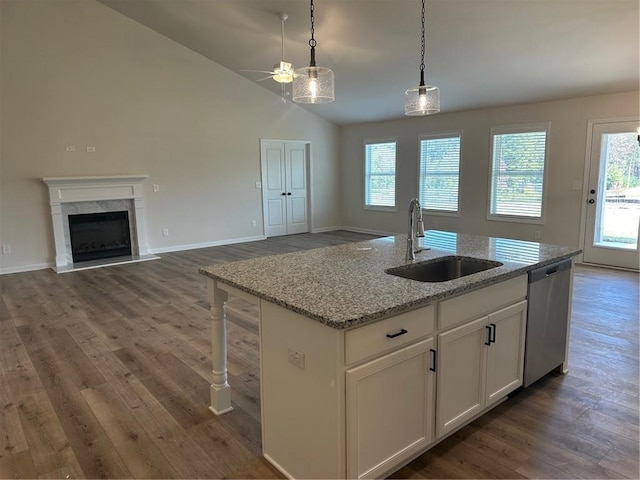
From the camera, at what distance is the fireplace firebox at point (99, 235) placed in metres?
6.88

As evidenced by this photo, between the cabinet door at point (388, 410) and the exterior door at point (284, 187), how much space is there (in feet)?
24.1

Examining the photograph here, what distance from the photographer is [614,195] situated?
604cm

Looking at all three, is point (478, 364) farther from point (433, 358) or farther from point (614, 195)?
point (614, 195)

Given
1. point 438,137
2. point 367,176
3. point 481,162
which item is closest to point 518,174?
point 481,162

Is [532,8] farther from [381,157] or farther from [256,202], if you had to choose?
[256,202]

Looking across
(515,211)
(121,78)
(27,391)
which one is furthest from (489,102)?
(27,391)

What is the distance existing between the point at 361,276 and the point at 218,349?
0.97 meters

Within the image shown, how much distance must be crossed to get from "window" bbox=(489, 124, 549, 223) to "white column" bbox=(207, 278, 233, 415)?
602cm

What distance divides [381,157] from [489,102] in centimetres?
273

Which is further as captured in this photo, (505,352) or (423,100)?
(423,100)

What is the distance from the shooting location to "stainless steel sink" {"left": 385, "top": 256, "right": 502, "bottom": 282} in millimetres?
2615

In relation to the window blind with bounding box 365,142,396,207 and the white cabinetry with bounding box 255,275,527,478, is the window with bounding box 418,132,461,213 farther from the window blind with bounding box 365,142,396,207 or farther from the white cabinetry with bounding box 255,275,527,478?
the white cabinetry with bounding box 255,275,527,478

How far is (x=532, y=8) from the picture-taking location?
A: 4406mm

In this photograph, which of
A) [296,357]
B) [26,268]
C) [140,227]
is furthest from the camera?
[140,227]
